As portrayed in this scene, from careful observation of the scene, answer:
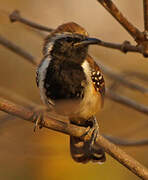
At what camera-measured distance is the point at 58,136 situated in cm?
656

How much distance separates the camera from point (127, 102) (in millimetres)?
4262

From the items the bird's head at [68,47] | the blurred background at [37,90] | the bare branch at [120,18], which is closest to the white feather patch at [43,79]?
the bird's head at [68,47]

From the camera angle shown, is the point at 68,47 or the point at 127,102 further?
the point at 127,102

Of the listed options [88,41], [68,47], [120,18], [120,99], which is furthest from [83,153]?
[120,18]

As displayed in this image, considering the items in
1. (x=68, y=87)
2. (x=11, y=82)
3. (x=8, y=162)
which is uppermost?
(x=68, y=87)

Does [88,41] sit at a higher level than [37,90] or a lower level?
higher

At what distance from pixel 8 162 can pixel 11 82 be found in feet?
4.93

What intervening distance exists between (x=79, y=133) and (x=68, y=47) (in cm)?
87

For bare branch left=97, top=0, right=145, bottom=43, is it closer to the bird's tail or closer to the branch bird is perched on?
the branch bird is perched on

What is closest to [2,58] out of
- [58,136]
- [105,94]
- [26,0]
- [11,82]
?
[11,82]

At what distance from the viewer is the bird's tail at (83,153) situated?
471cm

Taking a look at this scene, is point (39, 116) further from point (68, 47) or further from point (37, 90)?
point (37, 90)

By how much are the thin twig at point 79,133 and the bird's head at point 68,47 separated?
756 mm

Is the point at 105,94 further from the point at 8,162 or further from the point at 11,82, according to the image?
the point at 11,82
